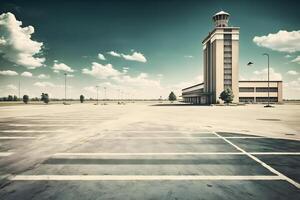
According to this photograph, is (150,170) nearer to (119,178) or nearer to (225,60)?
(119,178)

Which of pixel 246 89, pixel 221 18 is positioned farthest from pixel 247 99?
pixel 221 18

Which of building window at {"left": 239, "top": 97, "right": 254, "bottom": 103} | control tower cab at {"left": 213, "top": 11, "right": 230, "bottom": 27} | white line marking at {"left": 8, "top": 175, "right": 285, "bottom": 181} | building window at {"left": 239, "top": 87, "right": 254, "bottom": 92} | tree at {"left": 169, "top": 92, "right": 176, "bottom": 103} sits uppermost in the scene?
control tower cab at {"left": 213, "top": 11, "right": 230, "bottom": 27}

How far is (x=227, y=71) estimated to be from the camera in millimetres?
79500

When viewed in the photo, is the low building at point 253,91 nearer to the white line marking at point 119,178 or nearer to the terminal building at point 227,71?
the terminal building at point 227,71

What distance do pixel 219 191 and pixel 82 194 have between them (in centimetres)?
308

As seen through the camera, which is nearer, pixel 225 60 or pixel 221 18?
pixel 225 60

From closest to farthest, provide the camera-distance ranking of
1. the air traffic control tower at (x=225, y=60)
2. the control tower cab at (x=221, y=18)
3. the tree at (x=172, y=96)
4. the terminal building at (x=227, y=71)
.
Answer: the air traffic control tower at (x=225, y=60), the terminal building at (x=227, y=71), the control tower cab at (x=221, y=18), the tree at (x=172, y=96)

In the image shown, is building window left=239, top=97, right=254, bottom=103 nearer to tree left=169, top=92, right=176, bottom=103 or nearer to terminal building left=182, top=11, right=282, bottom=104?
terminal building left=182, top=11, right=282, bottom=104

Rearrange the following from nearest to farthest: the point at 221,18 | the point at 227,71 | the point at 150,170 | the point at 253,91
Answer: the point at 150,170
the point at 227,71
the point at 221,18
the point at 253,91

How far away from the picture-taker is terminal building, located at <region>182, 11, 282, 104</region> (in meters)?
78.4

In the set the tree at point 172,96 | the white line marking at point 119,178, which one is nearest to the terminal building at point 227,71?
the tree at point 172,96

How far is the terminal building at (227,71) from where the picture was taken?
78.4 m

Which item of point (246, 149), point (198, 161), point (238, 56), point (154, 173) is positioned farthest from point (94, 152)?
point (238, 56)

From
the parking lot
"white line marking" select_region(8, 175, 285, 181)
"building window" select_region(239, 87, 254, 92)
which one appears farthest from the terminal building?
"white line marking" select_region(8, 175, 285, 181)
